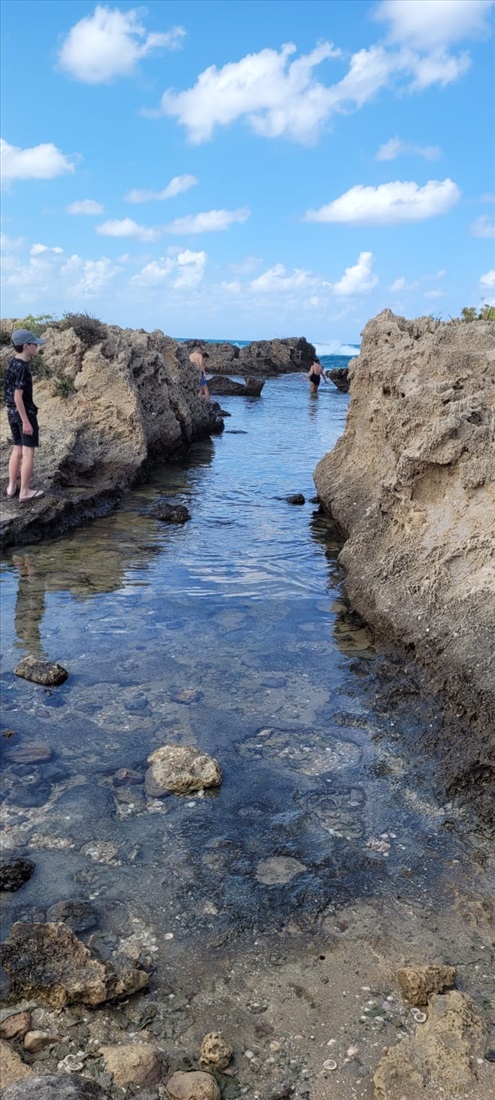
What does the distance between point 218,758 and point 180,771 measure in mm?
421

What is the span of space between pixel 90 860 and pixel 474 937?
6.71 feet

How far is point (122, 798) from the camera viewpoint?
4.90 metres

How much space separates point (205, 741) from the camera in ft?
18.3

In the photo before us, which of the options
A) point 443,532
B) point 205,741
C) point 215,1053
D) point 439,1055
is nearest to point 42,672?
point 205,741

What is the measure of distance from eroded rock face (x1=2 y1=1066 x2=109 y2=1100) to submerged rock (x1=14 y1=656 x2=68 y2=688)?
3.70m

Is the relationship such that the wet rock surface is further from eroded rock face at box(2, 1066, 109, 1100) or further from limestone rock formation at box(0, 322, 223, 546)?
limestone rock formation at box(0, 322, 223, 546)

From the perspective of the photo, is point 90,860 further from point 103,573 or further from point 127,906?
point 103,573

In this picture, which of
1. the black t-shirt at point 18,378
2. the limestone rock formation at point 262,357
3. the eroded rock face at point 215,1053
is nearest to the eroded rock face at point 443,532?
the eroded rock face at point 215,1053

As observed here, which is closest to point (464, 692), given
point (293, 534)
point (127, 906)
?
point (127, 906)

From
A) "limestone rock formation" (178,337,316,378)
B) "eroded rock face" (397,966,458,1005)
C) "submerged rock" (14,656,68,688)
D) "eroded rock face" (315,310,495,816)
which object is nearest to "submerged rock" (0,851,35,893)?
"eroded rock face" (397,966,458,1005)

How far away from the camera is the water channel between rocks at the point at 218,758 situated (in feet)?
13.2

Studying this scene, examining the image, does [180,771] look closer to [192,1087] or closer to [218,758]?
[218,758]

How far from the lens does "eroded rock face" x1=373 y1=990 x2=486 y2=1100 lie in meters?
2.91

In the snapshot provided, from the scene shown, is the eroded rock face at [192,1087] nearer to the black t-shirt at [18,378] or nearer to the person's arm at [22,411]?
the person's arm at [22,411]
